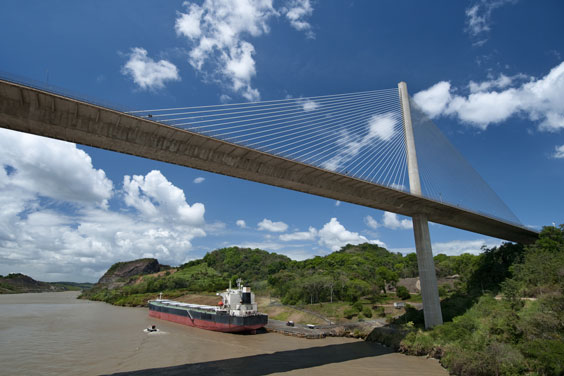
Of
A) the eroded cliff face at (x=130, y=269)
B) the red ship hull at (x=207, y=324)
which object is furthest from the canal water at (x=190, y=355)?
the eroded cliff face at (x=130, y=269)

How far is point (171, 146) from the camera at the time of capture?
18.8m

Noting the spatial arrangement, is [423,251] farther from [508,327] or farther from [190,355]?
[190,355]

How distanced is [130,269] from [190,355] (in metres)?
154

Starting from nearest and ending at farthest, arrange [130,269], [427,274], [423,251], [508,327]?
[508,327]
[427,274]
[423,251]
[130,269]

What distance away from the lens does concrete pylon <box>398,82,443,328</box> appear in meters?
29.5

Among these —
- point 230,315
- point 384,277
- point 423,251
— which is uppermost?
point 423,251

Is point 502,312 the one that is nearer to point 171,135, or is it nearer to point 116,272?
point 171,135

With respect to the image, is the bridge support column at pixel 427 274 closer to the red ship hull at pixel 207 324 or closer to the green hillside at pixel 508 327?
the green hillside at pixel 508 327

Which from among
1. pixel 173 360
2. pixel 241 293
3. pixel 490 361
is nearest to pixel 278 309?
pixel 241 293

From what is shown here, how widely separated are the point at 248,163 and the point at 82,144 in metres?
10.2

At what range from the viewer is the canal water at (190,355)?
1955 centimetres

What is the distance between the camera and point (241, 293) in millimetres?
37188

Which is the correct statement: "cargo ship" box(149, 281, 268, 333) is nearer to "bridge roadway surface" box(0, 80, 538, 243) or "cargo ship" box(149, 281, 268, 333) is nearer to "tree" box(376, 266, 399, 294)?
"bridge roadway surface" box(0, 80, 538, 243)

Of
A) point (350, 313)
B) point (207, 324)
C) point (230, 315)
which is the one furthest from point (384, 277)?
point (207, 324)
